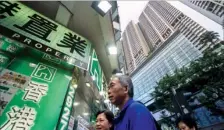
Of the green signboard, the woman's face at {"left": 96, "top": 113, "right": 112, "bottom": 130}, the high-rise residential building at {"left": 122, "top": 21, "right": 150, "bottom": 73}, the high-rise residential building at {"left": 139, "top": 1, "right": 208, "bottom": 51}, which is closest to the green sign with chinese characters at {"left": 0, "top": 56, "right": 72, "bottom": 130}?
the green signboard

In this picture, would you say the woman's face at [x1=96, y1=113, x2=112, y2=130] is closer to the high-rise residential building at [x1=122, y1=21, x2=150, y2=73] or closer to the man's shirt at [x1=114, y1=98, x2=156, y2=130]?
the man's shirt at [x1=114, y1=98, x2=156, y2=130]

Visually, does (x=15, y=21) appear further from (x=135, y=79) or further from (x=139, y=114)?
(x=135, y=79)

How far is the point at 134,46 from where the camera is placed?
353ft

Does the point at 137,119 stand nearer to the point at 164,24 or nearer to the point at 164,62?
the point at 164,62

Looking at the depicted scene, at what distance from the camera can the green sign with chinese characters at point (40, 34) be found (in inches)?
133

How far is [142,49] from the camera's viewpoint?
95812mm

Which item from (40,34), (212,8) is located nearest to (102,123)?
(40,34)

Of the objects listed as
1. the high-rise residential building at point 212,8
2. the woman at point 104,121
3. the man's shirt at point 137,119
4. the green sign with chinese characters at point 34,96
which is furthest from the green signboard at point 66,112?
the high-rise residential building at point 212,8

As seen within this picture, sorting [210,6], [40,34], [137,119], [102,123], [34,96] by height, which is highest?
[210,6]

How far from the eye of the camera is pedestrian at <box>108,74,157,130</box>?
1.17 meters

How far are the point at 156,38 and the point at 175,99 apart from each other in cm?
8767

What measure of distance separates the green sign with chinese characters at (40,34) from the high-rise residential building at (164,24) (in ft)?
222

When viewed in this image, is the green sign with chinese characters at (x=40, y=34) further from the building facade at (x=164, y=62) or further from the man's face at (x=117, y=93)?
the building facade at (x=164, y=62)

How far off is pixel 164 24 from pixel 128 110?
93.9m
